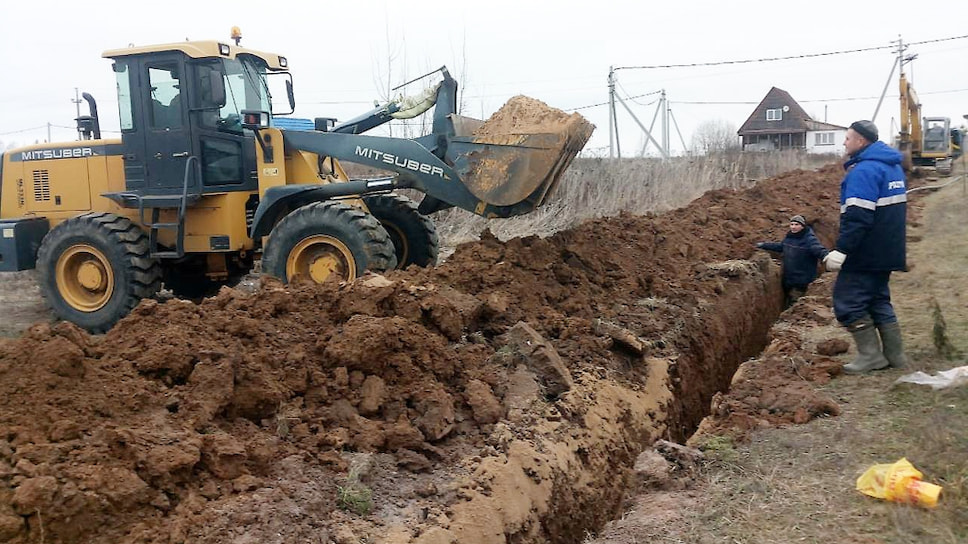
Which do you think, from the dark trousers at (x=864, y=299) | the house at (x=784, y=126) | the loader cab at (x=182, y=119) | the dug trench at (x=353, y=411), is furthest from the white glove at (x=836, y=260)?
the house at (x=784, y=126)

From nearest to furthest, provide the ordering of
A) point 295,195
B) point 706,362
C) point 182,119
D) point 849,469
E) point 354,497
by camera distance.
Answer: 1. point 354,497
2. point 849,469
3. point 706,362
4. point 295,195
5. point 182,119

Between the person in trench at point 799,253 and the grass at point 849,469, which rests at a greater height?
the person in trench at point 799,253

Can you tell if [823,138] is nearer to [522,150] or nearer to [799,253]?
[799,253]

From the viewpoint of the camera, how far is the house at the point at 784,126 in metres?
56.3

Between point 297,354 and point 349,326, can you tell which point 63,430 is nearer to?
point 297,354

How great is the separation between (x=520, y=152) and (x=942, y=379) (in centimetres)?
385

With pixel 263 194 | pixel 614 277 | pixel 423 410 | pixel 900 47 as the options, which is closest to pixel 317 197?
pixel 263 194

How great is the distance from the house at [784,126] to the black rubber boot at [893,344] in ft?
171

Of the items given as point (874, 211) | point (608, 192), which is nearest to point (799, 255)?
point (874, 211)

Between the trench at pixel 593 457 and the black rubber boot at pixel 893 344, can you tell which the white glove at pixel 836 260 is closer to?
the black rubber boot at pixel 893 344

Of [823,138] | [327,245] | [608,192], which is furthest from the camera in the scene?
[823,138]

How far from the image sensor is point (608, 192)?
18516 mm

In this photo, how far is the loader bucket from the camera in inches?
284

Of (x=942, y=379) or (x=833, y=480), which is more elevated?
(x=942, y=379)
